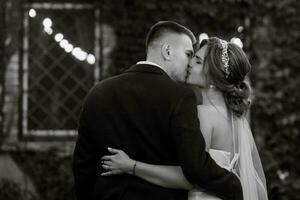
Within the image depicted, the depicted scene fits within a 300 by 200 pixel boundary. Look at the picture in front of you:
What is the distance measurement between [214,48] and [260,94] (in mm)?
3386

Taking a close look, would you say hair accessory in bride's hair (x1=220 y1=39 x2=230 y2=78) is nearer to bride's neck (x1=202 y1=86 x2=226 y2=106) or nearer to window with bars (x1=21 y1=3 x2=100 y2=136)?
bride's neck (x1=202 y1=86 x2=226 y2=106)

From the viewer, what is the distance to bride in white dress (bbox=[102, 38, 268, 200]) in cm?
391

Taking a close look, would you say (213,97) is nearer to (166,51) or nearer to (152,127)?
(166,51)

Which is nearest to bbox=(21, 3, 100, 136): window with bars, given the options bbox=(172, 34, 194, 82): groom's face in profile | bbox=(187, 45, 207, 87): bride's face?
bbox=(187, 45, 207, 87): bride's face

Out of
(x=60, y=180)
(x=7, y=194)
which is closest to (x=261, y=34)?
(x=60, y=180)

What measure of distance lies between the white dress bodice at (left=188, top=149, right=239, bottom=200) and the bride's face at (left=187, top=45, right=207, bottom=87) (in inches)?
17.2

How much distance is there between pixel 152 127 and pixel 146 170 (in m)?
0.23

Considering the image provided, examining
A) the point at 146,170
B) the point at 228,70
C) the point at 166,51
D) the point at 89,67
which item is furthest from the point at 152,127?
the point at 89,67

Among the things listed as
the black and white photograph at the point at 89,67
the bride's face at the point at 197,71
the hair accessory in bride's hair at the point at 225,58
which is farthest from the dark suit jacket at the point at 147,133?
the black and white photograph at the point at 89,67

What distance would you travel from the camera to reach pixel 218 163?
3.86 m

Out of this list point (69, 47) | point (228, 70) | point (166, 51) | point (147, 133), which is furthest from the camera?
point (69, 47)

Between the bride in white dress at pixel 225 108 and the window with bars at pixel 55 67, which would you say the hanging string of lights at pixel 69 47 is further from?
the bride in white dress at pixel 225 108

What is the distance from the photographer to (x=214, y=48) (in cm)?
407

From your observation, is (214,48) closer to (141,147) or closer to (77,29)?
(141,147)
